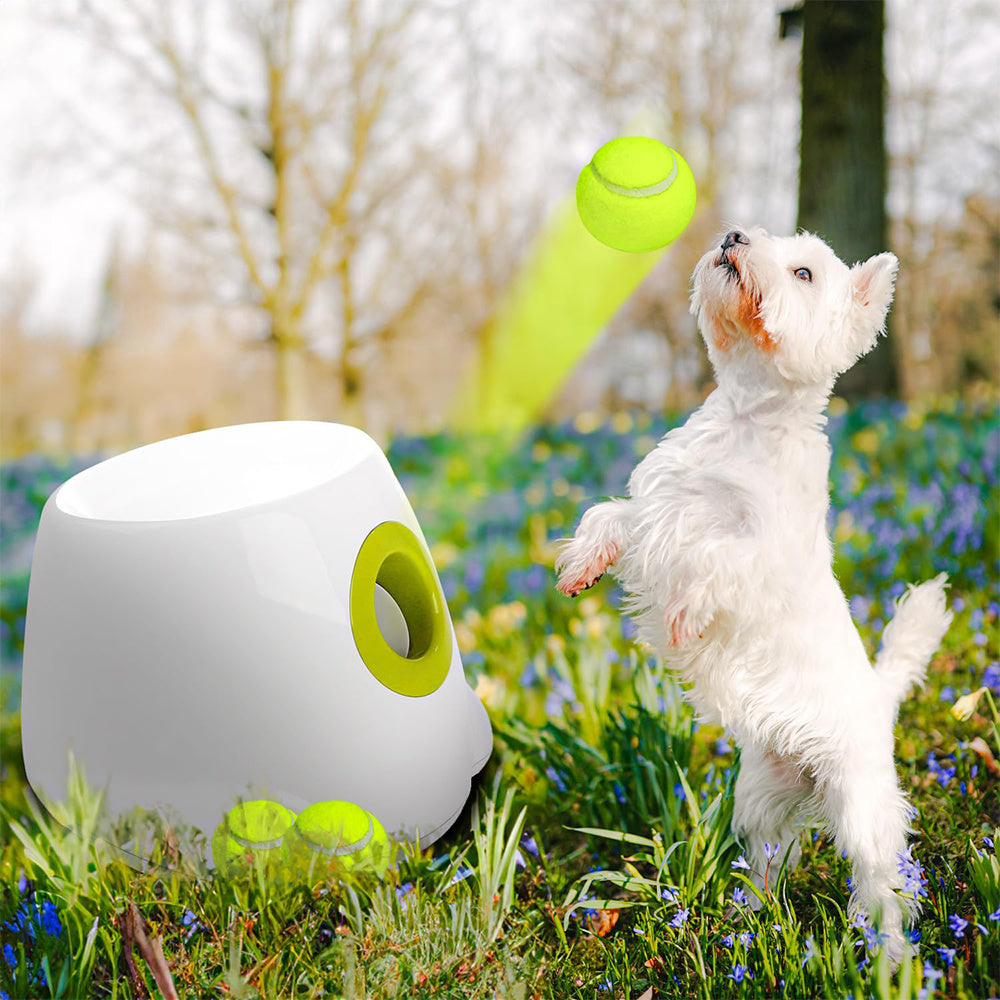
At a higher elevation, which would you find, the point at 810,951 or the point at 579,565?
the point at 579,565

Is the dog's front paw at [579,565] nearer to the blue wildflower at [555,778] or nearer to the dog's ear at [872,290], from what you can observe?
the dog's ear at [872,290]

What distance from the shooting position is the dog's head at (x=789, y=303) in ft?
5.00

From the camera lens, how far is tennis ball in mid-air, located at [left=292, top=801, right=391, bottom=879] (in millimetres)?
1977

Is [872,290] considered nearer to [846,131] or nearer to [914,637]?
[914,637]

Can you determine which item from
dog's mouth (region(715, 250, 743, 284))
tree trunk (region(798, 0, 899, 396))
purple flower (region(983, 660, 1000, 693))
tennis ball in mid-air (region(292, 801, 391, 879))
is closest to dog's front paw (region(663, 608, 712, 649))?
dog's mouth (region(715, 250, 743, 284))

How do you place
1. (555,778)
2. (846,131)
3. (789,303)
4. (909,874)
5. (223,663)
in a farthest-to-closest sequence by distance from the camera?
(846,131)
(555,778)
(223,663)
(909,874)
(789,303)

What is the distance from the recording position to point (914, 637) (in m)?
1.94

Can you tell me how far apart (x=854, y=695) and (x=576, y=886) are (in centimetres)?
80

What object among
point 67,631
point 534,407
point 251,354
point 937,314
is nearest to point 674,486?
point 67,631

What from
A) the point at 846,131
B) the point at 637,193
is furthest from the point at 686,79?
the point at 637,193

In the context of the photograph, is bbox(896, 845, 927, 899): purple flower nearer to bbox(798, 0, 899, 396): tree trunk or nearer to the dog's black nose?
the dog's black nose

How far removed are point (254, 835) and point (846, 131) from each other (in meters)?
4.46

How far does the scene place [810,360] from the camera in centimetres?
157

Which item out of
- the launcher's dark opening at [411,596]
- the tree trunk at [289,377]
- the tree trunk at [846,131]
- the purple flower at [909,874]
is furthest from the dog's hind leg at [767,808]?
the tree trunk at [289,377]
